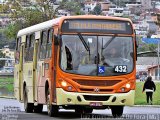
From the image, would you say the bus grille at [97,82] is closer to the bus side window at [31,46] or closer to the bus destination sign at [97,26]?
the bus destination sign at [97,26]

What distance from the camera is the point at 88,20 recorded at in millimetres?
27219

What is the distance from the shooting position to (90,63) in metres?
26.5

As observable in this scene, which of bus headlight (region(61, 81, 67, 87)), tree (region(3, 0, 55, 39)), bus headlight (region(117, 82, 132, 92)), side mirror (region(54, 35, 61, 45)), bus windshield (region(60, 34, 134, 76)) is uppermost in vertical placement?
side mirror (region(54, 35, 61, 45))

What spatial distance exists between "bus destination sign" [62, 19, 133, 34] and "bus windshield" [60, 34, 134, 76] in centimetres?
25

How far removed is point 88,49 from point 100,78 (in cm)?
96

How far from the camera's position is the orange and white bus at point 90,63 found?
2628 cm

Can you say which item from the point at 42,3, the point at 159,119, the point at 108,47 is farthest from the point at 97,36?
the point at 42,3

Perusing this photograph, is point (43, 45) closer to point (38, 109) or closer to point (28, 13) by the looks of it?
point (38, 109)

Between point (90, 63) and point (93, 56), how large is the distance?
241 millimetres

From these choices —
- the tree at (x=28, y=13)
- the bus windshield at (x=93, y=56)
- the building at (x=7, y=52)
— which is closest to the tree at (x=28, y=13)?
the tree at (x=28, y=13)

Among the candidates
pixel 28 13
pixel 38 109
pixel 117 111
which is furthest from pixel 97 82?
pixel 28 13

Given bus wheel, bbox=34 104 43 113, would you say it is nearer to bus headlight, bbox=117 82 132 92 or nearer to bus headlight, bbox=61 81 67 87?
bus headlight, bbox=61 81 67 87

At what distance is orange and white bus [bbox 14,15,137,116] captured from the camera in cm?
2628

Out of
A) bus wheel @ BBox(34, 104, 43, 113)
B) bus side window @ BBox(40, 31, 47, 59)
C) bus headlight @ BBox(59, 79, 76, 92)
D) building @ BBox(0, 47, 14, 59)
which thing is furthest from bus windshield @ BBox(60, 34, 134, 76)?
building @ BBox(0, 47, 14, 59)
